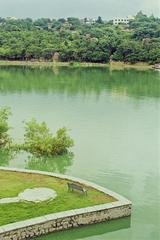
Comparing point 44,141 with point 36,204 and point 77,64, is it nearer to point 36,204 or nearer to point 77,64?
point 36,204

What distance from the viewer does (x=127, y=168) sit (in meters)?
15.0

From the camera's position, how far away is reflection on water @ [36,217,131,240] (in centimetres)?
1016

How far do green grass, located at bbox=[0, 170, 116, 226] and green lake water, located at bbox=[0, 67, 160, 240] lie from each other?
63 centimetres

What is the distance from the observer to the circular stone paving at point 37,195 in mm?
10992

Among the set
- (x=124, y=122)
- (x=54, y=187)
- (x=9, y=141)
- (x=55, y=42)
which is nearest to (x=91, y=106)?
(x=124, y=122)

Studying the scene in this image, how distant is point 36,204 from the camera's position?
10.8m

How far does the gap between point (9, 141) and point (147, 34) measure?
5927cm

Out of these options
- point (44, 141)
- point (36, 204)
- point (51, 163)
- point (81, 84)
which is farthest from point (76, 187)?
point (81, 84)

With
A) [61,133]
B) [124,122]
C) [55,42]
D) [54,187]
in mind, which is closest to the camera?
[54,187]

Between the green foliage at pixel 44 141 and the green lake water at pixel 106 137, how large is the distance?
1.21 ft

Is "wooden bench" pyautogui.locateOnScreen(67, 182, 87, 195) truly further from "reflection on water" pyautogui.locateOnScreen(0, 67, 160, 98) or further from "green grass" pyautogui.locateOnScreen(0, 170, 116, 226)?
"reflection on water" pyautogui.locateOnScreen(0, 67, 160, 98)

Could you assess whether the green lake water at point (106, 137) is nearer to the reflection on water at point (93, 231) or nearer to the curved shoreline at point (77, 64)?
the reflection on water at point (93, 231)

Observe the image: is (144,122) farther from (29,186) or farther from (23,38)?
(23,38)

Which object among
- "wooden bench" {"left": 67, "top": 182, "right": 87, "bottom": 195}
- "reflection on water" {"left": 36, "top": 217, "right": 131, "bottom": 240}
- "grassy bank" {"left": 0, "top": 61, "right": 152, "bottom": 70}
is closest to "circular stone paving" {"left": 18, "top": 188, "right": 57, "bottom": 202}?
"wooden bench" {"left": 67, "top": 182, "right": 87, "bottom": 195}
